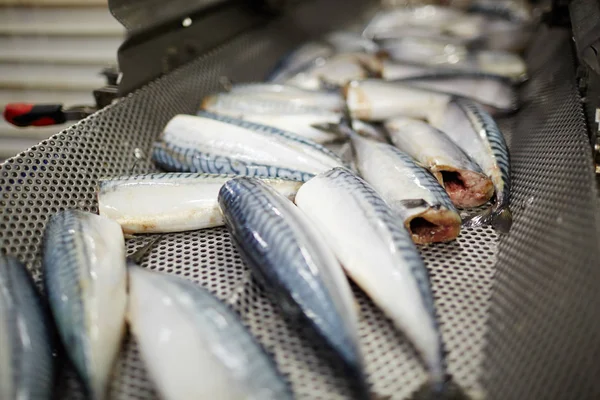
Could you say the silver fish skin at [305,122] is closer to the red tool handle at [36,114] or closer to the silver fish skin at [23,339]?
the red tool handle at [36,114]

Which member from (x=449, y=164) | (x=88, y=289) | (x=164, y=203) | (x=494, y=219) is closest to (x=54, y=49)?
(x=164, y=203)

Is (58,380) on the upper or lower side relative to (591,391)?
lower

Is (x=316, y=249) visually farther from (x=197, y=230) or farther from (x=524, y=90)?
(x=524, y=90)

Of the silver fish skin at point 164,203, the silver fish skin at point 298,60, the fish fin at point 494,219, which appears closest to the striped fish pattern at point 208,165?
the silver fish skin at point 164,203

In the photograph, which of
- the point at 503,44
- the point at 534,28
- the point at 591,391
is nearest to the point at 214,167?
the point at 591,391

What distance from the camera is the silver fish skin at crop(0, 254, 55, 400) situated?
1.01m

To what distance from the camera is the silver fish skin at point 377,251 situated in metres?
1.17

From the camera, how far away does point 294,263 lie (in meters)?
1.25

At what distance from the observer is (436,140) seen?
193cm

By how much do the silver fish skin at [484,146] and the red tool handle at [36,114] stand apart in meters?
1.78

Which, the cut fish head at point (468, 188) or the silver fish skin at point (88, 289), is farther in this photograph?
the cut fish head at point (468, 188)

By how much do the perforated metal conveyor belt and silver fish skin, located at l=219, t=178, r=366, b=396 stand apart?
74 millimetres

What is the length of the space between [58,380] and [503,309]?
1.21m

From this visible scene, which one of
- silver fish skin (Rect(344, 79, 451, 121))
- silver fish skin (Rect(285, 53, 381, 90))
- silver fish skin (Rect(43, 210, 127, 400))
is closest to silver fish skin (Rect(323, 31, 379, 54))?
silver fish skin (Rect(285, 53, 381, 90))
